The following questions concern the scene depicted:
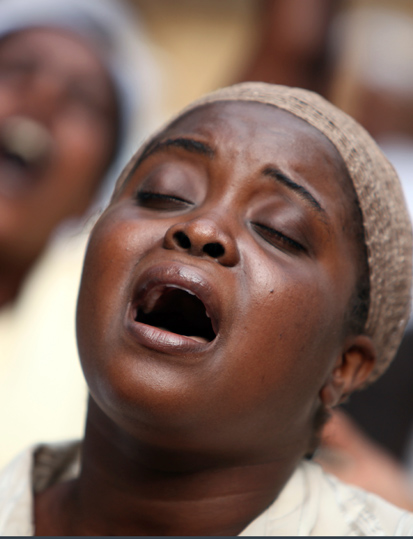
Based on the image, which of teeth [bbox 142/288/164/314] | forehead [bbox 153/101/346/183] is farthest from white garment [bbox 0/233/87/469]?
teeth [bbox 142/288/164/314]

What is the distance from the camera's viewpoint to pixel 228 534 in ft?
4.67

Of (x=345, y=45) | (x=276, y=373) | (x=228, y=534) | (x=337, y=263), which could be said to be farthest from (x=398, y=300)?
(x=345, y=45)

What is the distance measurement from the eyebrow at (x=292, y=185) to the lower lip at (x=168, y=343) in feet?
1.25

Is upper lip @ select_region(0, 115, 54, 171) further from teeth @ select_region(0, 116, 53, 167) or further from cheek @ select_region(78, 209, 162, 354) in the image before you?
cheek @ select_region(78, 209, 162, 354)

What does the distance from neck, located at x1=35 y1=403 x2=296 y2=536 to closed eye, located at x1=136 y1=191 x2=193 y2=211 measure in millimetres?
444

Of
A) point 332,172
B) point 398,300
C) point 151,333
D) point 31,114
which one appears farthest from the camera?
point 31,114

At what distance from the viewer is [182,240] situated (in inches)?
51.9

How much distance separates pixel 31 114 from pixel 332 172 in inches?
72.7

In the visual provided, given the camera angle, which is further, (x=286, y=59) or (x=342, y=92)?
(x=342, y=92)

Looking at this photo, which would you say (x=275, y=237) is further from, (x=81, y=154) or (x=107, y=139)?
(x=107, y=139)

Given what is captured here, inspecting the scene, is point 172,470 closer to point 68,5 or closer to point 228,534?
point 228,534

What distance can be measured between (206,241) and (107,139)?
6.87 ft

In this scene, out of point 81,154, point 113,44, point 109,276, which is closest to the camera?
point 109,276

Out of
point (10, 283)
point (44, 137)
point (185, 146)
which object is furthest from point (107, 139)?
point (185, 146)
